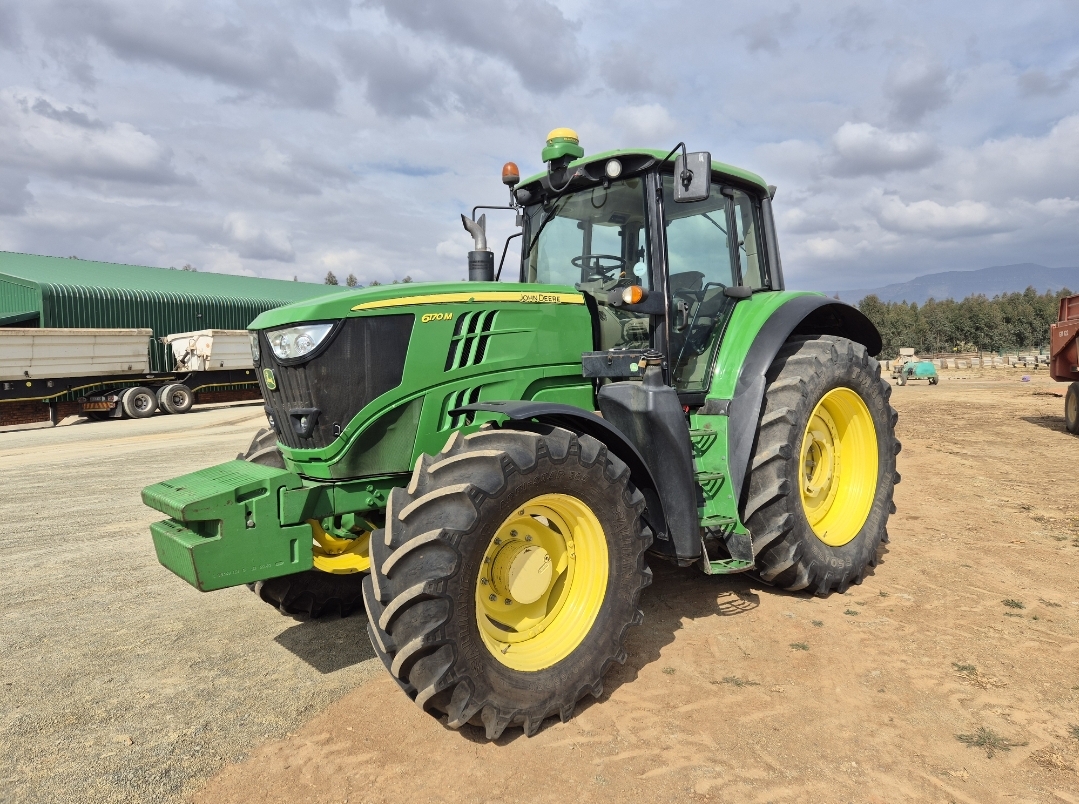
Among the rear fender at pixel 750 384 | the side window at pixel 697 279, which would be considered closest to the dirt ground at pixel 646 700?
the rear fender at pixel 750 384

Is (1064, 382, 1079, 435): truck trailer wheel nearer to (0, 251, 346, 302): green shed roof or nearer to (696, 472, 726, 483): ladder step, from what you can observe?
(696, 472, 726, 483): ladder step

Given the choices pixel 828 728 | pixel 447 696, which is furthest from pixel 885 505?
pixel 447 696

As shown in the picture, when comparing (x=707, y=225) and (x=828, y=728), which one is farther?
(x=707, y=225)

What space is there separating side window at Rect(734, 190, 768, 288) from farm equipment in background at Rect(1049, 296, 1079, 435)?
8.73 m

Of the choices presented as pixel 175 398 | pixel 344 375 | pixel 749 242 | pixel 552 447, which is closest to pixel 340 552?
pixel 344 375

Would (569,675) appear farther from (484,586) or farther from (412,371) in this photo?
(412,371)

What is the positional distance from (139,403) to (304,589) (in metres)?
17.0

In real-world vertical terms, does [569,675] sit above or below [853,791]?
above

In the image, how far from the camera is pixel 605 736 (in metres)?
2.88

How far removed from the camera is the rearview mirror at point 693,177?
348cm

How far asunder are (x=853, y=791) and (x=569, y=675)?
1.10 meters

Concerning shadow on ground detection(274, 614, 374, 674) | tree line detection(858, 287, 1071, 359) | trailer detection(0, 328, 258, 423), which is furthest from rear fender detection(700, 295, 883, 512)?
tree line detection(858, 287, 1071, 359)

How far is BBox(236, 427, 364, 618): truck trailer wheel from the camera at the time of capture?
3.91 meters

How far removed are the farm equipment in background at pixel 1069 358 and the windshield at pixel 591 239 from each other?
993cm
